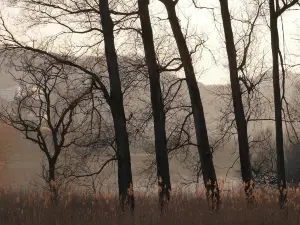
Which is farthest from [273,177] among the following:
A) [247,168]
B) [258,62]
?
[247,168]

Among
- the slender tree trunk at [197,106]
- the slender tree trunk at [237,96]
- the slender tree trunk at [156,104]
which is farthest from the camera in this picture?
the slender tree trunk at [237,96]

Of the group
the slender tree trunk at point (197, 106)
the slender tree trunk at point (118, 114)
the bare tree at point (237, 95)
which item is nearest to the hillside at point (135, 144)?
the slender tree trunk at point (197, 106)

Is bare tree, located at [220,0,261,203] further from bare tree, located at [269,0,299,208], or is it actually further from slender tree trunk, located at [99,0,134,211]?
slender tree trunk, located at [99,0,134,211]

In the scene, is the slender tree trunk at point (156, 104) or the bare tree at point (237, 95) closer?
the slender tree trunk at point (156, 104)

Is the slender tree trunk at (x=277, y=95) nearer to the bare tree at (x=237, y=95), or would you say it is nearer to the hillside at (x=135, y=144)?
the bare tree at (x=237, y=95)

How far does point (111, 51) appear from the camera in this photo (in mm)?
9461

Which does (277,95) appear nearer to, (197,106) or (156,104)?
(197,106)

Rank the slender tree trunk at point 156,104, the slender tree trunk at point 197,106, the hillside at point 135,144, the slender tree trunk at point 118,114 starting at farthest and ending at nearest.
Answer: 1. the hillside at point 135,144
2. the slender tree trunk at point 197,106
3. the slender tree trunk at point 156,104
4. the slender tree trunk at point 118,114

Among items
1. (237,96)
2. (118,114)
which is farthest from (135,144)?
(118,114)

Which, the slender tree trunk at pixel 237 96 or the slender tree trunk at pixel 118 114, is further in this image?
the slender tree trunk at pixel 237 96

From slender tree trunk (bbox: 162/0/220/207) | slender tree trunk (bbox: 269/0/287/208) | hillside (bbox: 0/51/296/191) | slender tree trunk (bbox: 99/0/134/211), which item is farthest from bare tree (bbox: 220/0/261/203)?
slender tree trunk (bbox: 99/0/134/211)

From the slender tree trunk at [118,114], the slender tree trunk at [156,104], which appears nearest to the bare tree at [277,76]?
the slender tree trunk at [156,104]

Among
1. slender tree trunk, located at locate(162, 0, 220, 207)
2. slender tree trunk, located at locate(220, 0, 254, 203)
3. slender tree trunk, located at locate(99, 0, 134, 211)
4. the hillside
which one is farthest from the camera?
the hillside

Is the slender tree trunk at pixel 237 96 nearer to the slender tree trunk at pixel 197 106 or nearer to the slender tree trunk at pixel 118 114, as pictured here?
the slender tree trunk at pixel 197 106
